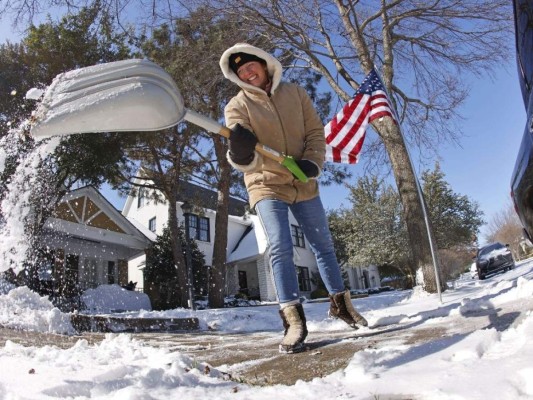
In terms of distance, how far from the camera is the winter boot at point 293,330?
247 cm

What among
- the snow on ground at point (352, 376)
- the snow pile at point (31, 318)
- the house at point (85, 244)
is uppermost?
the house at point (85, 244)

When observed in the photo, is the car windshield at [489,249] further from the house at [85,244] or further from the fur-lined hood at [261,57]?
the fur-lined hood at [261,57]

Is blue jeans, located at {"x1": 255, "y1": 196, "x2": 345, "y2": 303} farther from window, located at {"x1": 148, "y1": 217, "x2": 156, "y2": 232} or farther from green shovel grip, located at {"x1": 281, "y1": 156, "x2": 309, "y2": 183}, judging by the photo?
window, located at {"x1": 148, "y1": 217, "x2": 156, "y2": 232}

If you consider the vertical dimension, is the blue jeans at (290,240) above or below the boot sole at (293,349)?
above

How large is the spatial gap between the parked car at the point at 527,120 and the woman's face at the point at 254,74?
162cm

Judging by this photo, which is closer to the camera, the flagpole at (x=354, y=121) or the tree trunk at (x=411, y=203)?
the flagpole at (x=354, y=121)

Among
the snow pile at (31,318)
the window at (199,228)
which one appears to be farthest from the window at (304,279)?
the snow pile at (31,318)

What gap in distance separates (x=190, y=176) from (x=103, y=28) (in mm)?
7597

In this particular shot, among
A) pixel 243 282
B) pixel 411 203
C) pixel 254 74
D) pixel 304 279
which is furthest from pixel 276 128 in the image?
pixel 304 279

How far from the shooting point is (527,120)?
176 cm

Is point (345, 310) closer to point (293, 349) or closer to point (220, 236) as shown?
point (293, 349)

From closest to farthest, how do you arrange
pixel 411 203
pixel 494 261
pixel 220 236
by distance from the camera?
pixel 411 203
pixel 220 236
pixel 494 261

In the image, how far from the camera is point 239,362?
8.06 feet

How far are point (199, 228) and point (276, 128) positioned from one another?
2296 cm
